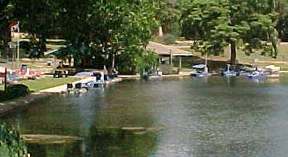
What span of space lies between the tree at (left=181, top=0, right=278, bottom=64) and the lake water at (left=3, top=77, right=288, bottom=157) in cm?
3056

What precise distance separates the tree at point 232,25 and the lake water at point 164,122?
30.6 meters

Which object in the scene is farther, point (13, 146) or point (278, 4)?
point (278, 4)

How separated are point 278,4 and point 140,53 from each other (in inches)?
1597

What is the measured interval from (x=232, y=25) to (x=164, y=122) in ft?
191

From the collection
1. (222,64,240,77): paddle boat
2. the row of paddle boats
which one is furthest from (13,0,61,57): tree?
(222,64,240,77): paddle boat

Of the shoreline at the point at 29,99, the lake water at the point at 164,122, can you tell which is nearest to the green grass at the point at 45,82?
the shoreline at the point at 29,99

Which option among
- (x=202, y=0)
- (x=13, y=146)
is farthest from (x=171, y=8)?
(x=13, y=146)

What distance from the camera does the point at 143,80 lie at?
74.6 meters

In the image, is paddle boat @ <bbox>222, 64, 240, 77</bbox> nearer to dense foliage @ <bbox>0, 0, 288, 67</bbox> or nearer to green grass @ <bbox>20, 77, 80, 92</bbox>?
dense foliage @ <bbox>0, 0, 288, 67</bbox>

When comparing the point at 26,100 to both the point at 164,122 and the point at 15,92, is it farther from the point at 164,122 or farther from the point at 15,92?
the point at 164,122

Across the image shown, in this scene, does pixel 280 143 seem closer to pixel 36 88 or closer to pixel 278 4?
pixel 36 88

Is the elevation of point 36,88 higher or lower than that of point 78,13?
lower

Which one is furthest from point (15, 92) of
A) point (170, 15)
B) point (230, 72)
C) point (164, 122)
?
point (170, 15)

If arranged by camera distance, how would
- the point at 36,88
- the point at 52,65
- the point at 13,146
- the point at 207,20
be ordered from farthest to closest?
the point at 207,20
the point at 52,65
the point at 36,88
the point at 13,146
